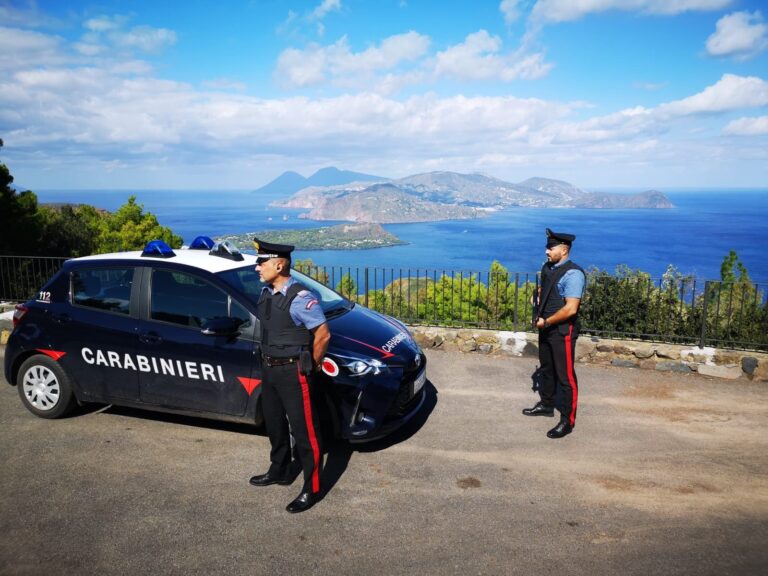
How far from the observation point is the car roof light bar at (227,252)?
17.2ft

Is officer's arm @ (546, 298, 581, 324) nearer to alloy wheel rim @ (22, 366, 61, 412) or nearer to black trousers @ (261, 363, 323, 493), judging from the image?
black trousers @ (261, 363, 323, 493)

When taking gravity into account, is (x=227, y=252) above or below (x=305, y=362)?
above

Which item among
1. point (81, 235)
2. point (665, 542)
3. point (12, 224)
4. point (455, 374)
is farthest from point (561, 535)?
point (81, 235)

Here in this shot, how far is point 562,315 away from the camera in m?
5.09

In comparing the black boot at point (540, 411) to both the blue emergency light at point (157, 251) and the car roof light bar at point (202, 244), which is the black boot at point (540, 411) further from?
the blue emergency light at point (157, 251)

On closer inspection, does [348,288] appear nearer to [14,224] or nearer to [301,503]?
[301,503]

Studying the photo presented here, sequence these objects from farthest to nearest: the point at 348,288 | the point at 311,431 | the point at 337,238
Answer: the point at 337,238 < the point at 348,288 < the point at 311,431

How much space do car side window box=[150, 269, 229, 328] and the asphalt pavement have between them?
1167 mm

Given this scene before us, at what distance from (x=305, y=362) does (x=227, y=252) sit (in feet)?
6.71

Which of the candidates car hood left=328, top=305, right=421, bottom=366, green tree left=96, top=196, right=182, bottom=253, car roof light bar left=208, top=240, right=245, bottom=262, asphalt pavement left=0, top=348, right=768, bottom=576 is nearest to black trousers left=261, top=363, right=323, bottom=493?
asphalt pavement left=0, top=348, right=768, bottom=576

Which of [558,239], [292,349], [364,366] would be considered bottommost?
[364,366]

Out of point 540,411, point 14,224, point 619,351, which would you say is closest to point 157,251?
point 540,411

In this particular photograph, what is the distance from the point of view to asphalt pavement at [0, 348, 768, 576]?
3.32 metres

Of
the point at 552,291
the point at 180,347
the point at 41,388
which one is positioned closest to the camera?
the point at 180,347
